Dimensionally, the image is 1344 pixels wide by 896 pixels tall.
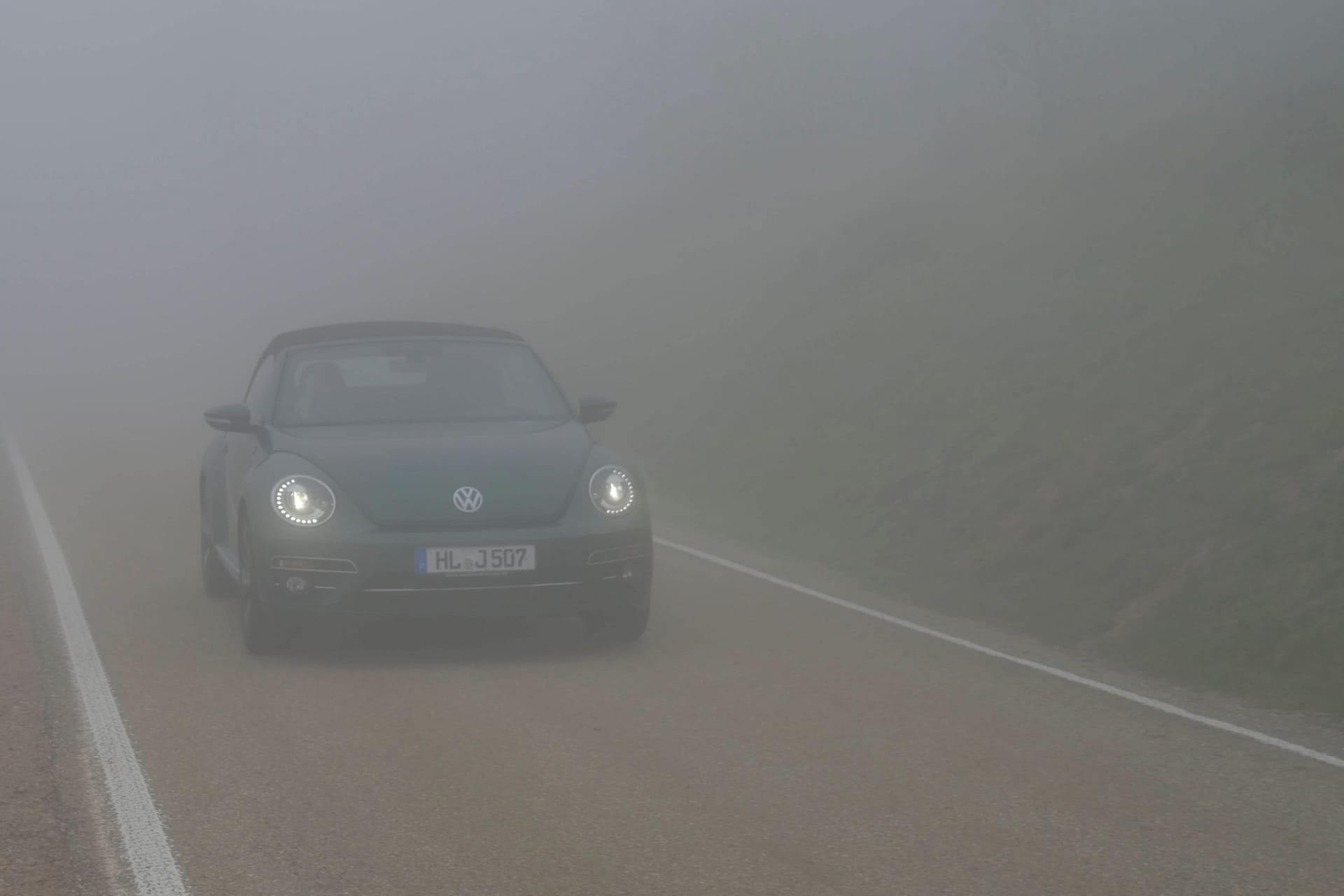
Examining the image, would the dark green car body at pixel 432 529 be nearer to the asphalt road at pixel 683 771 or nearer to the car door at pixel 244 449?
the car door at pixel 244 449

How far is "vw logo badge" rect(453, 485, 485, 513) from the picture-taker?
310 inches

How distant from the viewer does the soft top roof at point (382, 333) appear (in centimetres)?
945

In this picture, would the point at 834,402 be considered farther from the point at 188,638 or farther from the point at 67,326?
the point at 67,326

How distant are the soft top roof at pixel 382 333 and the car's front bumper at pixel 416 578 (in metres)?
1.90

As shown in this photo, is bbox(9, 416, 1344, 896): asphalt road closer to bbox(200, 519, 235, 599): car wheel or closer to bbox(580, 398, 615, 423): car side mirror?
bbox(200, 519, 235, 599): car wheel

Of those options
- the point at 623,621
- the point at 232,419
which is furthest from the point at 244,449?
the point at 623,621

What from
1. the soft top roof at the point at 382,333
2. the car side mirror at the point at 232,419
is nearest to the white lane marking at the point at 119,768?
the car side mirror at the point at 232,419

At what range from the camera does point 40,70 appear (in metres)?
135

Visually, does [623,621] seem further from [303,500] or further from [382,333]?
[382,333]

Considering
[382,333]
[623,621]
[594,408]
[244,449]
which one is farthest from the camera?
[382,333]

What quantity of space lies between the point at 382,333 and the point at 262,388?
2.53 feet

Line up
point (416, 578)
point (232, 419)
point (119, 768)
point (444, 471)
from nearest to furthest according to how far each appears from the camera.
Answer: point (119, 768) → point (416, 578) → point (444, 471) → point (232, 419)

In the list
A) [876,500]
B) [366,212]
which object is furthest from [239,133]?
[876,500]

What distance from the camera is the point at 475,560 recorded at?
779 centimetres
